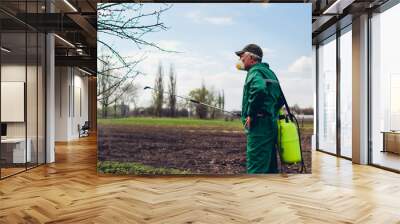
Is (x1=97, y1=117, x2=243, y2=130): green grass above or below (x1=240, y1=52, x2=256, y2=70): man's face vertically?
below

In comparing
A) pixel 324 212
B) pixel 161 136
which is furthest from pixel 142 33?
pixel 324 212

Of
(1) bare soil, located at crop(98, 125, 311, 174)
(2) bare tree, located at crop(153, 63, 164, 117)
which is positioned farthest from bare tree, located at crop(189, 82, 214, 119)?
(2) bare tree, located at crop(153, 63, 164, 117)

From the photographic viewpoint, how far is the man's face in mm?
6777

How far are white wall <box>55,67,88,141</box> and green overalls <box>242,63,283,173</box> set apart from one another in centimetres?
1043

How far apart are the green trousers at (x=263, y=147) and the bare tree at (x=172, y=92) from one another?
1.34 meters

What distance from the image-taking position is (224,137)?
6.79 metres

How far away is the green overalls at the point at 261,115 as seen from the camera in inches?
259

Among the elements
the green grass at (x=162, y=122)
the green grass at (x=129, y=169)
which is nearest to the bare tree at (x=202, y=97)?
the green grass at (x=162, y=122)

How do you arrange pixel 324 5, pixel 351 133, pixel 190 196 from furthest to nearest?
pixel 351 133 → pixel 324 5 → pixel 190 196

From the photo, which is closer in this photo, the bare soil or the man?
the man

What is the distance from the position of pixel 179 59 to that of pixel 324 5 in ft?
10.3

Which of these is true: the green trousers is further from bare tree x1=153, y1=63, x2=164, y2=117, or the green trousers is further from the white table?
the white table

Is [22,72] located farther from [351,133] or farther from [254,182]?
[351,133]

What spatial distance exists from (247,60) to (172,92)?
4.50 feet
